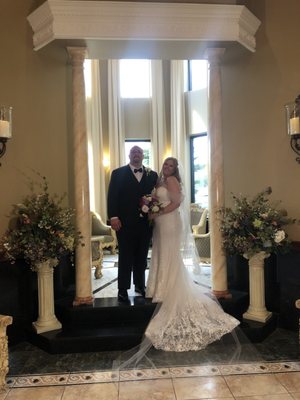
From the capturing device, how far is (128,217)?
391 centimetres

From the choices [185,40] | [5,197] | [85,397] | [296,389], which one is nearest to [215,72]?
[185,40]

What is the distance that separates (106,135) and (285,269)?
6.00 m

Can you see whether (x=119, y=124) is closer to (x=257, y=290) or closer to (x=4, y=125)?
(x=4, y=125)

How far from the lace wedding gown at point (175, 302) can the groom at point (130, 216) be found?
15 cm

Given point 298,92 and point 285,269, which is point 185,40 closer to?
point 298,92

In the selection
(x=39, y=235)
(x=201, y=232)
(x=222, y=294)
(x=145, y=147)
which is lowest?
(x=222, y=294)

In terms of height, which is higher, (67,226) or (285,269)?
(67,226)

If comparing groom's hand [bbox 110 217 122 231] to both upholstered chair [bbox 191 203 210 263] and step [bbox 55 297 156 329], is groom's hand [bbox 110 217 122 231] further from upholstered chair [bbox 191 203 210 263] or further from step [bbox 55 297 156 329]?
upholstered chair [bbox 191 203 210 263]

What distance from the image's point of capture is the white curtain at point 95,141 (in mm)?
8516

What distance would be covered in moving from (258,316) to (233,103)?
244 cm

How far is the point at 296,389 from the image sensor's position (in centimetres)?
265

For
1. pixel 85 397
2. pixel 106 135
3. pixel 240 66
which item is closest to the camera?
pixel 85 397

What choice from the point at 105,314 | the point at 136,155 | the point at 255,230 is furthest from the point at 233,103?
the point at 105,314

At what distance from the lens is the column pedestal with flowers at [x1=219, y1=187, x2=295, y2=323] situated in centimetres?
354
